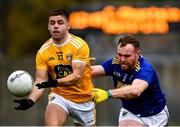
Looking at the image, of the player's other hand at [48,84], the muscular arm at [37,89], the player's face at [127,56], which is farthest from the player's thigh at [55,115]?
the player's face at [127,56]

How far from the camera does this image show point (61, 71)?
12141 mm

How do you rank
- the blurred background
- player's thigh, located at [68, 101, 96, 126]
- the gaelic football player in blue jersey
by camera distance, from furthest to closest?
the blurred background → player's thigh, located at [68, 101, 96, 126] → the gaelic football player in blue jersey

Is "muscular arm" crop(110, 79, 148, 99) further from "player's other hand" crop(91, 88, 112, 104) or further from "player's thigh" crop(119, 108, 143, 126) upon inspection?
"player's thigh" crop(119, 108, 143, 126)

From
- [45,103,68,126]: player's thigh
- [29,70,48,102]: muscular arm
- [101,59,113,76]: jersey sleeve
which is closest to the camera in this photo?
[45,103,68,126]: player's thigh

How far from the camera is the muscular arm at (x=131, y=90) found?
35.8ft

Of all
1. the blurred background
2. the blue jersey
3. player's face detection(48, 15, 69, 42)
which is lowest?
the blurred background

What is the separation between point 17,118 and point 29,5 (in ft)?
38.6

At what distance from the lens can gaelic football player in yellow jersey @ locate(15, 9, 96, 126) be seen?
12.0 meters

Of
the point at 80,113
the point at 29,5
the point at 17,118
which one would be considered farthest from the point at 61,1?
the point at 80,113

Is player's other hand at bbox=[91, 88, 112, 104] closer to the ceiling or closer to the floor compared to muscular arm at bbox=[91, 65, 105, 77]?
closer to the ceiling

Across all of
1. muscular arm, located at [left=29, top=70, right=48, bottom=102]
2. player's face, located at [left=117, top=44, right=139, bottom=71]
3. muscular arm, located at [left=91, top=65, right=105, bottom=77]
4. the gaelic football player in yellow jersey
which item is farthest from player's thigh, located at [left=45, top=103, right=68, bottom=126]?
player's face, located at [left=117, top=44, right=139, bottom=71]

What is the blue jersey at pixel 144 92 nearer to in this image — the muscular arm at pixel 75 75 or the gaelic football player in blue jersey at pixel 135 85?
the gaelic football player in blue jersey at pixel 135 85

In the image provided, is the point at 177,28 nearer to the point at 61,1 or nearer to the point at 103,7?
the point at 103,7

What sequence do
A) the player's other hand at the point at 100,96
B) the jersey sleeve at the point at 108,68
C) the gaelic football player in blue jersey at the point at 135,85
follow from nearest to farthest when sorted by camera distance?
the player's other hand at the point at 100,96
the gaelic football player in blue jersey at the point at 135,85
the jersey sleeve at the point at 108,68
